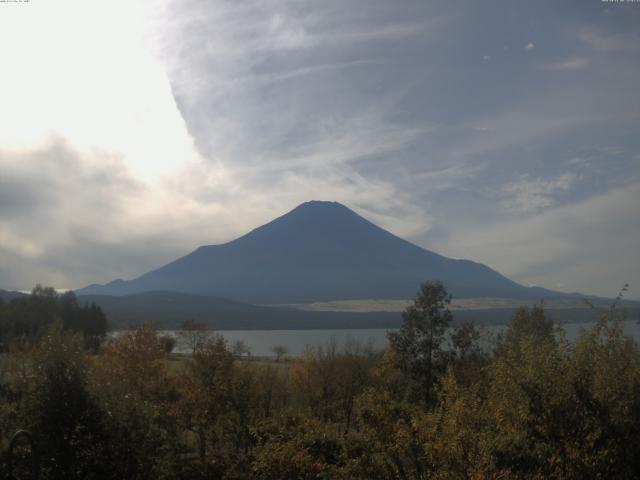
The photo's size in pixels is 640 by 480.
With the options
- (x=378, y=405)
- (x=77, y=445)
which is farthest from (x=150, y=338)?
(x=378, y=405)

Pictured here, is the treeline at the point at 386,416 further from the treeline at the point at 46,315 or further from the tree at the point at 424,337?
the treeline at the point at 46,315

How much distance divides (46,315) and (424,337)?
196ft

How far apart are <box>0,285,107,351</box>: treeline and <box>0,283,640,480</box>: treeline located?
45820mm

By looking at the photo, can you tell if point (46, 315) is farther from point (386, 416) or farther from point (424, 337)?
point (386, 416)

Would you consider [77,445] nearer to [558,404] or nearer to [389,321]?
[558,404]

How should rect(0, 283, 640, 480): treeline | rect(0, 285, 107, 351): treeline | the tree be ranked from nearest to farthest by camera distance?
rect(0, 283, 640, 480): treeline < the tree < rect(0, 285, 107, 351): treeline

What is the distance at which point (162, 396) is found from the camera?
26656 millimetres

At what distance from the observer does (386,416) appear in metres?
10.3

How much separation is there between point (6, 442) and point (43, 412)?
1.24m

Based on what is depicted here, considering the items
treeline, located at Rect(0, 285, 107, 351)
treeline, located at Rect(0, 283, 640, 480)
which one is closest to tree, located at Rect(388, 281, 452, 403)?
treeline, located at Rect(0, 283, 640, 480)

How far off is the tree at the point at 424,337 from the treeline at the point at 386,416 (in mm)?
66

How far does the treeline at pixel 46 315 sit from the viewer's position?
221 ft

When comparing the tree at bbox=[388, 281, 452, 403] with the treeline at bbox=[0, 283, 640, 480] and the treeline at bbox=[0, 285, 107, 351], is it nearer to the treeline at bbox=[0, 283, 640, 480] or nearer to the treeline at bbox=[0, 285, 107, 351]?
the treeline at bbox=[0, 283, 640, 480]

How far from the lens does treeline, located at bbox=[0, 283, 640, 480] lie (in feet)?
26.8
